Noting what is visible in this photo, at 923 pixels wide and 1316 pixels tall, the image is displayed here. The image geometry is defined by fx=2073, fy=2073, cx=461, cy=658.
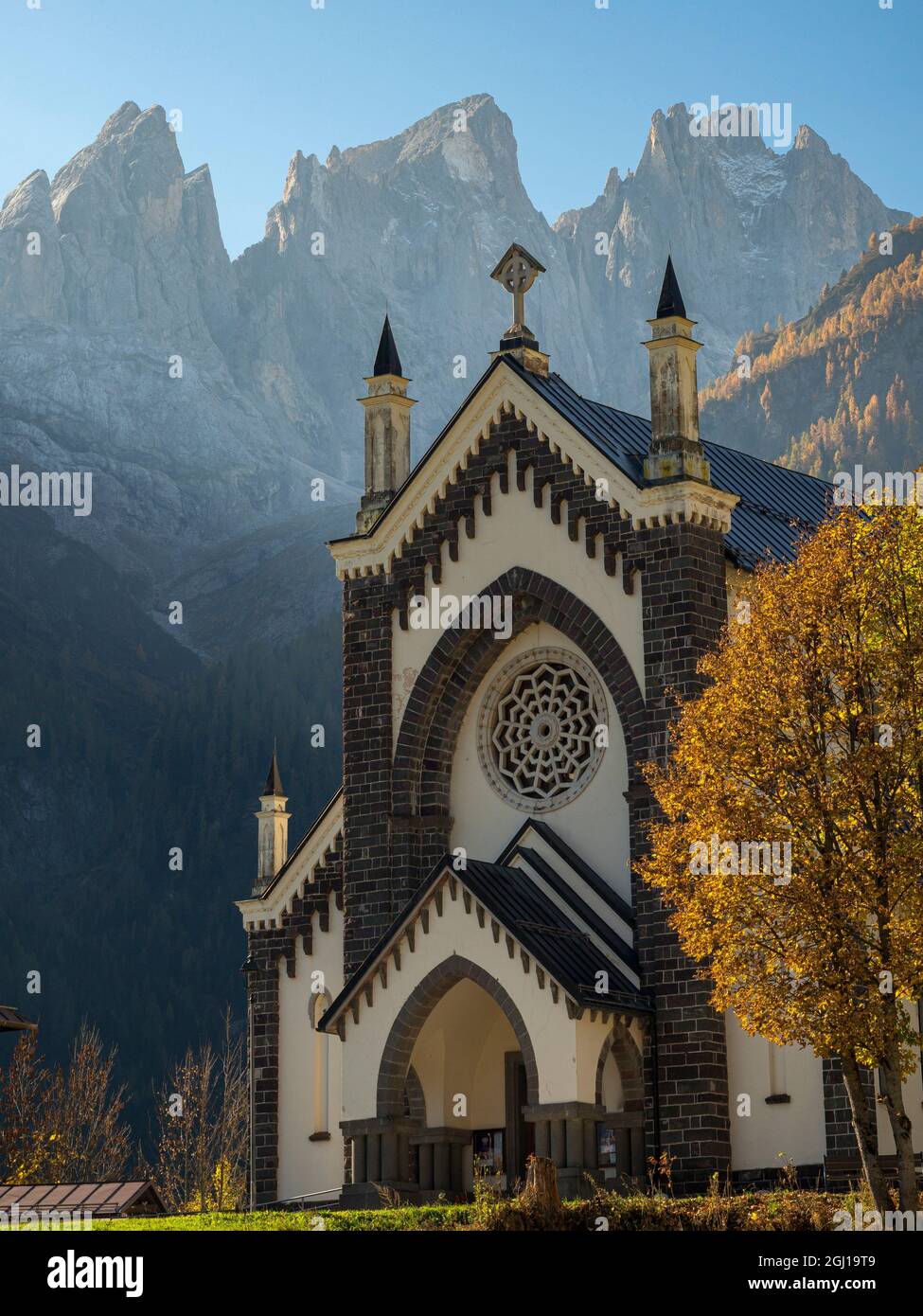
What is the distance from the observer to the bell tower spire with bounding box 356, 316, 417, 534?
47875 mm

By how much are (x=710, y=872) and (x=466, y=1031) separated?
36.7ft

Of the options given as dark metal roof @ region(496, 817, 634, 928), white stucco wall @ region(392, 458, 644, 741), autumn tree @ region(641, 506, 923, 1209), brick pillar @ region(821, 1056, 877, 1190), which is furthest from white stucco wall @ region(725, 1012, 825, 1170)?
white stucco wall @ region(392, 458, 644, 741)

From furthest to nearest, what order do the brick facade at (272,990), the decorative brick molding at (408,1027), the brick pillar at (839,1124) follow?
1. the brick facade at (272,990)
2. the decorative brick molding at (408,1027)
3. the brick pillar at (839,1124)

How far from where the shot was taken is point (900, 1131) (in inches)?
1251

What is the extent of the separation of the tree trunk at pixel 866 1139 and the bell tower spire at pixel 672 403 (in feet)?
46.3

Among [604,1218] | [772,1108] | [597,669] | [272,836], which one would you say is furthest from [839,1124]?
[272,836]

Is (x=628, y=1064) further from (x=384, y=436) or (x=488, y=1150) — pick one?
(x=384, y=436)

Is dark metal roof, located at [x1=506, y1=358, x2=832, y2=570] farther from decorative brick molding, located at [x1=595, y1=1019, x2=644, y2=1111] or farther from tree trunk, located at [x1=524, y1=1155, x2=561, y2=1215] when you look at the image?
tree trunk, located at [x1=524, y1=1155, x2=561, y2=1215]

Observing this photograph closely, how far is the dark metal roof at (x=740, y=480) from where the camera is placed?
43.7 m

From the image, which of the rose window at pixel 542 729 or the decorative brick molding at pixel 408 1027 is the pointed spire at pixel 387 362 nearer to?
the rose window at pixel 542 729

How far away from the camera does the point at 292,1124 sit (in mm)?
46938

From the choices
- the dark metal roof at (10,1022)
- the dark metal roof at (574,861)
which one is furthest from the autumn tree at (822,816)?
the dark metal roof at (10,1022)
